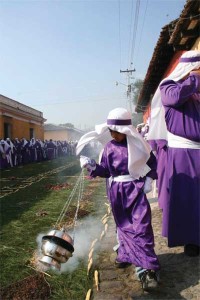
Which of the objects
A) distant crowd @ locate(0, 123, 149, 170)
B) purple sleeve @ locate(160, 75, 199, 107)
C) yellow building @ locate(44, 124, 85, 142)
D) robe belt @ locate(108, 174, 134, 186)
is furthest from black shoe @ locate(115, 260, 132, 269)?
yellow building @ locate(44, 124, 85, 142)

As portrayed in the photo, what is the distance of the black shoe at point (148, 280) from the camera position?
10.9ft

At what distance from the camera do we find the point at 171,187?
405cm

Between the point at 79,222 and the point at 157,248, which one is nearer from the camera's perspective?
the point at 157,248

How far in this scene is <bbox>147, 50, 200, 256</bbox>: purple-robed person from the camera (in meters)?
3.96

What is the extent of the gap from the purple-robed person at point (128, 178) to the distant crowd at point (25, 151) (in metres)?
16.1

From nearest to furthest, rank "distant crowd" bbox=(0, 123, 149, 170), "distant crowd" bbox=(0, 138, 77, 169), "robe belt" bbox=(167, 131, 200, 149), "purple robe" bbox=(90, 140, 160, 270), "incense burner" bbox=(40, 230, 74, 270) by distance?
"incense burner" bbox=(40, 230, 74, 270), "purple robe" bbox=(90, 140, 160, 270), "robe belt" bbox=(167, 131, 200, 149), "distant crowd" bbox=(0, 123, 149, 170), "distant crowd" bbox=(0, 138, 77, 169)

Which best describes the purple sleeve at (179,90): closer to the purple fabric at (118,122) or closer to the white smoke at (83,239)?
the purple fabric at (118,122)

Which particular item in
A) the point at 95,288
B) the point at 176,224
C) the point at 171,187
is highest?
the point at 171,187

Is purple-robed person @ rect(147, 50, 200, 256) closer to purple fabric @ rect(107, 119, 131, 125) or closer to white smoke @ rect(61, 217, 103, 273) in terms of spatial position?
purple fabric @ rect(107, 119, 131, 125)

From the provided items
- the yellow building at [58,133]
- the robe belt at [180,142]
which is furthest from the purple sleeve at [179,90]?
the yellow building at [58,133]

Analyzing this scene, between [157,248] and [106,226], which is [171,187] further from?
[106,226]

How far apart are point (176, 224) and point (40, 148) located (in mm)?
24395

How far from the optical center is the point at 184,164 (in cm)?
402

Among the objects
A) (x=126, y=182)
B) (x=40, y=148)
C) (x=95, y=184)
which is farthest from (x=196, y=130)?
(x=40, y=148)
